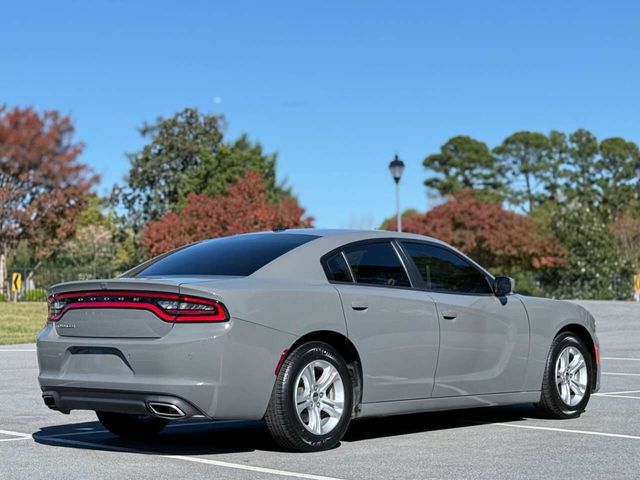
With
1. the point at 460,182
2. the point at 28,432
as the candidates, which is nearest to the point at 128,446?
the point at 28,432

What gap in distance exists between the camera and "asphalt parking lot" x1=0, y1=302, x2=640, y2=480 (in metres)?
6.82

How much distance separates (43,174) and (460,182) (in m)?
59.2

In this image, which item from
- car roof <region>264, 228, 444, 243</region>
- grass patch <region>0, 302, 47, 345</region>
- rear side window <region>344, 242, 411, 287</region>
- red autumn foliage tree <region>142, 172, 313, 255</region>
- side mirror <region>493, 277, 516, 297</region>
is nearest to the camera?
rear side window <region>344, 242, 411, 287</region>

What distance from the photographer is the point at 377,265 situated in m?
8.51

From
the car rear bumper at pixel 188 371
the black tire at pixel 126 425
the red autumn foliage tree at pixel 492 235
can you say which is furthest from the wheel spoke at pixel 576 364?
the red autumn foliage tree at pixel 492 235

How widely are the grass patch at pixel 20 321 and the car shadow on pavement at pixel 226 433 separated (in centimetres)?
1327

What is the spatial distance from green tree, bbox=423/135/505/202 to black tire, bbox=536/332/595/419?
91703mm

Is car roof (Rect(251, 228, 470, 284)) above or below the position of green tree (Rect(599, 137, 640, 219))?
below

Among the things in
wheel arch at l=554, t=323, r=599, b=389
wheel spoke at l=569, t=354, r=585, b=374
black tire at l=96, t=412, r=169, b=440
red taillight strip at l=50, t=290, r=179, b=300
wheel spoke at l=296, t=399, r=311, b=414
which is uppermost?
red taillight strip at l=50, t=290, r=179, b=300

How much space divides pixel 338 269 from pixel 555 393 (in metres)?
2.53

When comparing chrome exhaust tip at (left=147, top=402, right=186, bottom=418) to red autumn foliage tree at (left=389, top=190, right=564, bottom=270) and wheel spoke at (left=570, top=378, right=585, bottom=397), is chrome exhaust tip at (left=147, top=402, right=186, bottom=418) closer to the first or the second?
wheel spoke at (left=570, top=378, right=585, bottom=397)

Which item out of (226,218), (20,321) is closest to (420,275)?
(20,321)

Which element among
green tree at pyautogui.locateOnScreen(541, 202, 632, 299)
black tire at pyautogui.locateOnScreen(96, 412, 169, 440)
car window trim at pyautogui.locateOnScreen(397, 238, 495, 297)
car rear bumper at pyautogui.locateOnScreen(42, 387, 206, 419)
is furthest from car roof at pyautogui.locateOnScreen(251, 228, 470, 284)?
green tree at pyautogui.locateOnScreen(541, 202, 632, 299)

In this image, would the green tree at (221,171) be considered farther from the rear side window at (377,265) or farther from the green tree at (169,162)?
the rear side window at (377,265)
